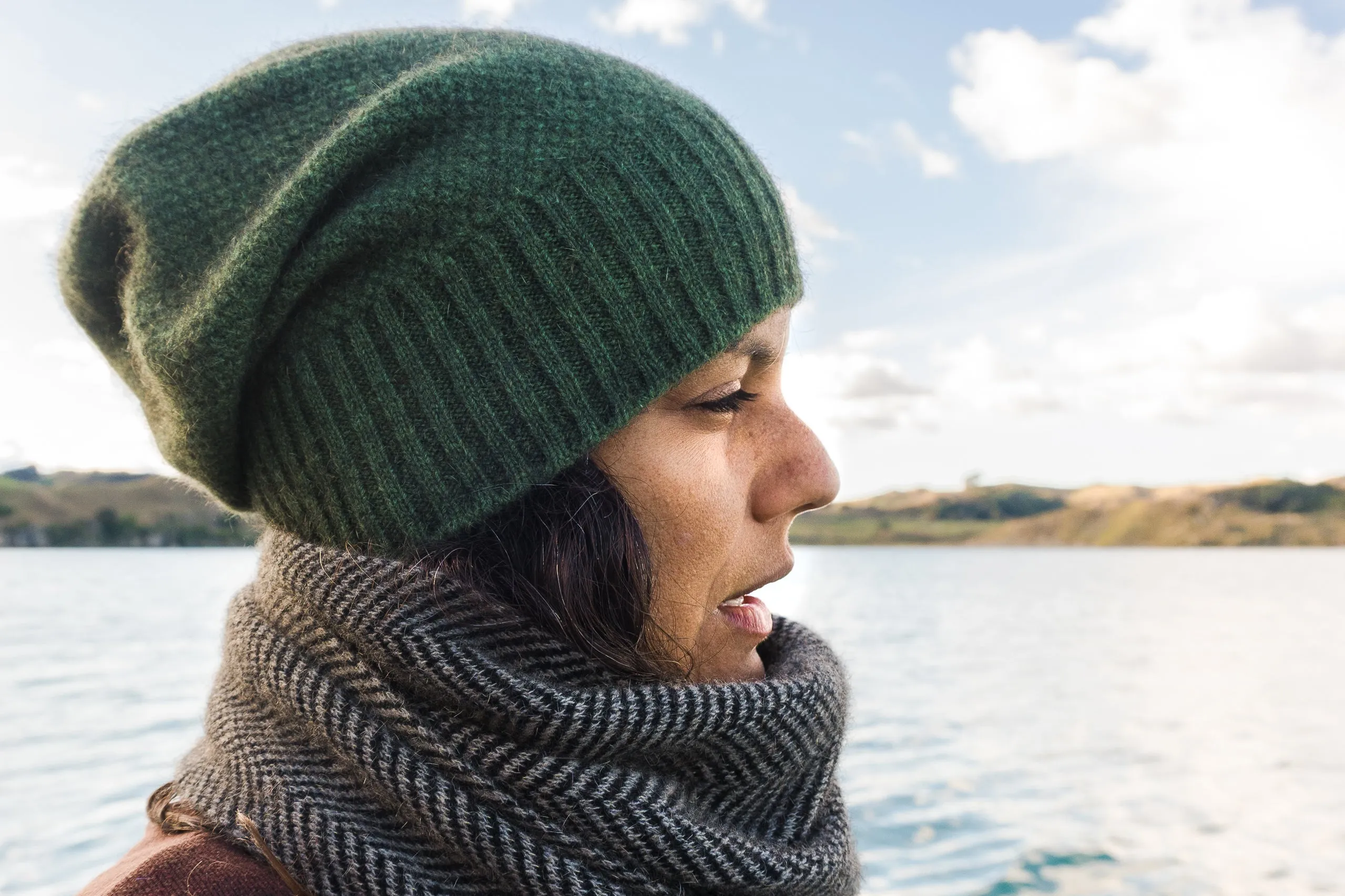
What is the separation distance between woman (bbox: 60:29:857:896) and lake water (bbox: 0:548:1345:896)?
2.81 metres

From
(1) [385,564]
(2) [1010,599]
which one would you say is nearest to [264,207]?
(1) [385,564]

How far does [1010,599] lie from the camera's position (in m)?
48.0

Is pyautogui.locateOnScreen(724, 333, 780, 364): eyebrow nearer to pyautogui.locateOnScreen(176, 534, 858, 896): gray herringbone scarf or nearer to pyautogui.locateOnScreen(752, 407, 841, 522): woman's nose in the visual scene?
pyautogui.locateOnScreen(752, 407, 841, 522): woman's nose

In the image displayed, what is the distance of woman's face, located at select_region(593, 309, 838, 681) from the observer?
1.46 metres

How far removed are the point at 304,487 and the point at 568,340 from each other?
495 millimetres

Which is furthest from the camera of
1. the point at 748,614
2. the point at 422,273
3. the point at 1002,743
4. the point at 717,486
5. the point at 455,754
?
the point at 1002,743

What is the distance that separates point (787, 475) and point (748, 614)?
277 millimetres

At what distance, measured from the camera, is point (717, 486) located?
150 centimetres

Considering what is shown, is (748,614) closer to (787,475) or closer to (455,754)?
(787,475)

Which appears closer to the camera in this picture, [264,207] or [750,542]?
[264,207]

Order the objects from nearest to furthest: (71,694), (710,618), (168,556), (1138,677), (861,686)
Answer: (710,618) → (71,694) → (861,686) → (1138,677) → (168,556)

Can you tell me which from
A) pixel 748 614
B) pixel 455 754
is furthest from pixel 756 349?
pixel 455 754

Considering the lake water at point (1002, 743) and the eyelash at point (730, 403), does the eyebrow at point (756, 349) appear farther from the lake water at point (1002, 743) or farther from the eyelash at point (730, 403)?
the lake water at point (1002, 743)

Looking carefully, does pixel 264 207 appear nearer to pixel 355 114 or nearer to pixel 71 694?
pixel 355 114
